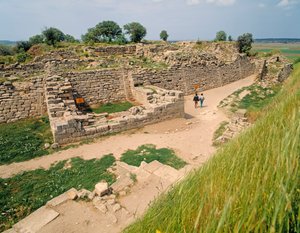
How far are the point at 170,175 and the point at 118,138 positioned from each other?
4837 millimetres

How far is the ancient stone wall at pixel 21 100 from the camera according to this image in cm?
1297

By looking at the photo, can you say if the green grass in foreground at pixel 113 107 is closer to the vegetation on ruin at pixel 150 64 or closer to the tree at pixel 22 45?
the vegetation on ruin at pixel 150 64

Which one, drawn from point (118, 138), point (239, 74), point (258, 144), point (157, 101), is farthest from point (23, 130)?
point (239, 74)

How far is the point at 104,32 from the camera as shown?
46969 millimetres

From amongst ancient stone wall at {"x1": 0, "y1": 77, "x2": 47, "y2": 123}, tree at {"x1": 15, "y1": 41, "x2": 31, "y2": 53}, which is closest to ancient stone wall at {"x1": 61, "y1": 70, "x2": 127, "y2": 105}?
ancient stone wall at {"x1": 0, "y1": 77, "x2": 47, "y2": 123}

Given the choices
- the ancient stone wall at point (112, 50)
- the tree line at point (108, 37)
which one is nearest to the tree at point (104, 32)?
the tree line at point (108, 37)

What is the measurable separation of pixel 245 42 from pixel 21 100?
38.3 m

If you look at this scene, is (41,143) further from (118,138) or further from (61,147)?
(118,138)

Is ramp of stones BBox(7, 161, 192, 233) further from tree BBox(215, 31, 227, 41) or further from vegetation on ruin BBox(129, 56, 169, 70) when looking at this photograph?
tree BBox(215, 31, 227, 41)

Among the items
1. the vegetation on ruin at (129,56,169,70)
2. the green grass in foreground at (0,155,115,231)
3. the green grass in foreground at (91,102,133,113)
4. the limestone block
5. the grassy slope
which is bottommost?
the green grass in foreground at (0,155,115,231)

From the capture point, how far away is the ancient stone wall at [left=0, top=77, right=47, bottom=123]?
1297 centimetres

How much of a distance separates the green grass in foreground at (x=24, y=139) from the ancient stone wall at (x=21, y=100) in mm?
696

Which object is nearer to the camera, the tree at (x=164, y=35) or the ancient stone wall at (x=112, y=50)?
the ancient stone wall at (x=112, y=50)

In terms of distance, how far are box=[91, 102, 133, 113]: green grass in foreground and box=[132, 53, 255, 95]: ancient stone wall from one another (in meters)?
2.10
